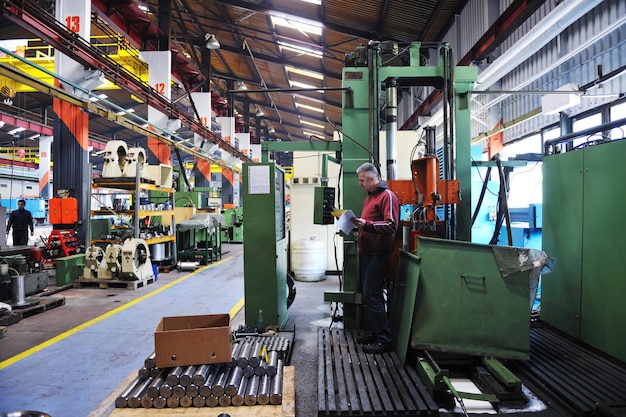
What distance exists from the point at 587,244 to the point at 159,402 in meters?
3.43

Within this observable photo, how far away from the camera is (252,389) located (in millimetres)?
2104

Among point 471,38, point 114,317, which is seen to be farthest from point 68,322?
point 471,38

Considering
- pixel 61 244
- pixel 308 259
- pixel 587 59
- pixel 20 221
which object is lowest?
pixel 308 259

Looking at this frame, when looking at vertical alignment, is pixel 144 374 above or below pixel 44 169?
below

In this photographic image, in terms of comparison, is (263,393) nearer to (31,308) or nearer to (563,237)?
(563,237)

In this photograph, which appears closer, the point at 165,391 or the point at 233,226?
the point at 165,391

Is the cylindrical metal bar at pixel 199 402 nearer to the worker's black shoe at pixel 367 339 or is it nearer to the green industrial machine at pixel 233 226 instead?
the worker's black shoe at pixel 367 339

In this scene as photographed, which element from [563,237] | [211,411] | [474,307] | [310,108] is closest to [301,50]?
[310,108]

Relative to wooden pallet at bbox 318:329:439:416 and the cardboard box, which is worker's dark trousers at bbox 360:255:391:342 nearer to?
wooden pallet at bbox 318:329:439:416

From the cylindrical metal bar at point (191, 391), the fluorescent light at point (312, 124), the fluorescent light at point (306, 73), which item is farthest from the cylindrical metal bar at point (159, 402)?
the fluorescent light at point (312, 124)

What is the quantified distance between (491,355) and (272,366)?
5.28 ft

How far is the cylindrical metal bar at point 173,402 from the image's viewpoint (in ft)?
6.66

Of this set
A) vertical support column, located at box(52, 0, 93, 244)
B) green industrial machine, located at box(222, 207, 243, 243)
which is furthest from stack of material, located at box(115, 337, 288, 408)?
green industrial machine, located at box(222, 207, 243, 243)

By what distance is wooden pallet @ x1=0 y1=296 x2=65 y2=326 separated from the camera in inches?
160
